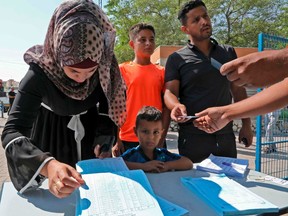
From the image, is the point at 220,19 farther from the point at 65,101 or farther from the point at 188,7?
the point at 65,101

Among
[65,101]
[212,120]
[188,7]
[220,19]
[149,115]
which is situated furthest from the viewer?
[220,19]

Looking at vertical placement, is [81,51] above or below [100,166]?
above

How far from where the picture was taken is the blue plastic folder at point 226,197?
40.8 inches

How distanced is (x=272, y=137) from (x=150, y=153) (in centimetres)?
238

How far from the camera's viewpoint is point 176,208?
3.41 ft

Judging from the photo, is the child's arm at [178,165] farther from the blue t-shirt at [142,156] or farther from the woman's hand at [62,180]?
the woman's hand at [62,180]

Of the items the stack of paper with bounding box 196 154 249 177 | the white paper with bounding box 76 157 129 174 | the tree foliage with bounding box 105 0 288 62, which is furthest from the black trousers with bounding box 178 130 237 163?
the tree foliage with bounding box 105 0 288 62

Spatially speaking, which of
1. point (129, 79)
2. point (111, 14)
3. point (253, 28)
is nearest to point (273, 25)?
point (253, 28)

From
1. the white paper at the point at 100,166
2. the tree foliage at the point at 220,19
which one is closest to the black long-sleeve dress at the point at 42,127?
the white paper at the point at 100,166

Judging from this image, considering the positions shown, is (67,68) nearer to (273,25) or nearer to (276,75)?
(276,75)

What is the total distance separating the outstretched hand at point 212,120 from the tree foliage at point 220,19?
14145mm

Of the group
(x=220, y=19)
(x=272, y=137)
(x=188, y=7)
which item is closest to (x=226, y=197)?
(x=188, y=7)

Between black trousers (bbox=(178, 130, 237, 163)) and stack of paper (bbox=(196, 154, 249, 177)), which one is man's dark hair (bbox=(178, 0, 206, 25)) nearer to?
black trousers (bbox=(178, 130, 237, 163))

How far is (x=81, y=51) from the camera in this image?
1.25 metres
